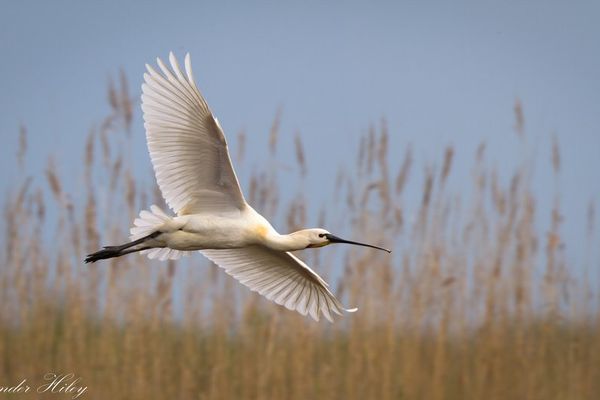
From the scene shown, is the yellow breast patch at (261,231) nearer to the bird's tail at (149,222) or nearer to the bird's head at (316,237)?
the bird's head at (316,237)

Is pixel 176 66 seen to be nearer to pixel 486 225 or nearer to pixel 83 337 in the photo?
pixel 83 337

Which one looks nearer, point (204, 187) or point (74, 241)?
point (204, 187)

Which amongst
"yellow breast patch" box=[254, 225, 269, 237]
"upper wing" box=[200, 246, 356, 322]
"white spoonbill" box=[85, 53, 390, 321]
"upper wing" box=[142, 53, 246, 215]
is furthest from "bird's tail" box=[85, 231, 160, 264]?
"upper wing" box=[200, 246, 356, 322]

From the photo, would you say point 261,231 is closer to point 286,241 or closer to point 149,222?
point 286,241

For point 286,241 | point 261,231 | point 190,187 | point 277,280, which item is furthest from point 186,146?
point 277,280

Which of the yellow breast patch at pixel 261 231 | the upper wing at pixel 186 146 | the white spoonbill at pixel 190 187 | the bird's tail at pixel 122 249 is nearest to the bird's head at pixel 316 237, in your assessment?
the white spoonbill at pixel 190 187

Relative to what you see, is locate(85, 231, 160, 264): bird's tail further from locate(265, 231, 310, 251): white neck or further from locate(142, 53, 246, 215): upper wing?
locate(265, 231, 310, 251): white neck

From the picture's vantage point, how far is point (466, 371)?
5.36 metres

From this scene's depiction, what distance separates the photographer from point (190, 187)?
4746 mm

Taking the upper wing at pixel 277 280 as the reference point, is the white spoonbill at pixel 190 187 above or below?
above

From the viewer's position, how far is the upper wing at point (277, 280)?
5191 millimetres

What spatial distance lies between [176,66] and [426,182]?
1.67 meters

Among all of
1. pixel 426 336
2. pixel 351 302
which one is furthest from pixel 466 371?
pixel 351 302

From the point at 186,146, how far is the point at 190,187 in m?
0.24
